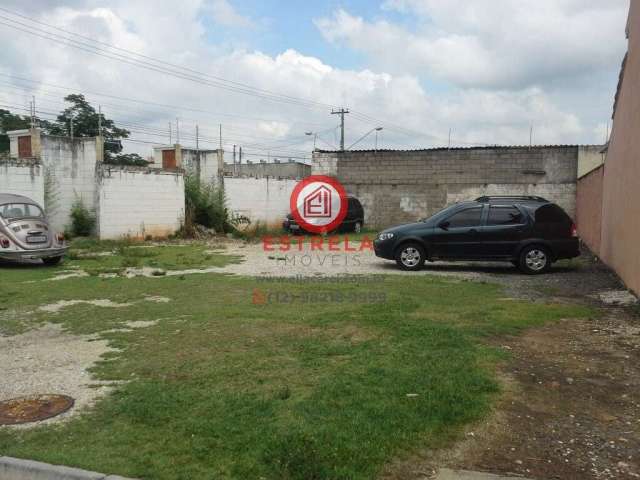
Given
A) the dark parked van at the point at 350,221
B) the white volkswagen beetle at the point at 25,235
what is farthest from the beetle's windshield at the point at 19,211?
the dark parked van at the point at 350,221

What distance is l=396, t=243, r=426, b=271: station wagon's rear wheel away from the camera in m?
12.3

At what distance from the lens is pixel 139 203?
65.2 feet

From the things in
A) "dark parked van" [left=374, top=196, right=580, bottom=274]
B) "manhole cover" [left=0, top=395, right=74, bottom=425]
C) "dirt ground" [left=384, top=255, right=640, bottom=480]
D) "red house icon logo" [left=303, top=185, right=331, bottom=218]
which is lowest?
"manhole cover" [left=0, top=395, right=74, bottom=425]

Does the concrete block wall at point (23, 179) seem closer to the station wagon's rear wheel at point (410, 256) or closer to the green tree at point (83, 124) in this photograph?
the station wagon's rear wheel at point (410, 256)

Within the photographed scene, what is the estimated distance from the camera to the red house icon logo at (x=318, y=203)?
2384cm

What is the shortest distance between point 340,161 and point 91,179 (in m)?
11.2

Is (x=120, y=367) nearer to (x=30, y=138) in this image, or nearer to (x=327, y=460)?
(x=327, y=460)

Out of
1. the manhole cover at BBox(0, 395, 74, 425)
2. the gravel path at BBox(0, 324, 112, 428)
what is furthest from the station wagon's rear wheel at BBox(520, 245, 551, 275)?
the manhole cover at BBox(0, 395, 74, 425)

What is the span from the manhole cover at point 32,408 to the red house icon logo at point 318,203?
19.3 meters

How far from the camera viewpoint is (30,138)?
56.5 feet

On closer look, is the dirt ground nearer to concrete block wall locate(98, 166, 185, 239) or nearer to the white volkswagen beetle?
the white volkswagen beetle

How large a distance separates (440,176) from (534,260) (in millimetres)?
12625

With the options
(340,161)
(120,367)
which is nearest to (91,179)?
(340,161)

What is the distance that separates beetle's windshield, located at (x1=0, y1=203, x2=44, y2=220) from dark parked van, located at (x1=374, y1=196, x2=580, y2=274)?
8.91 m
